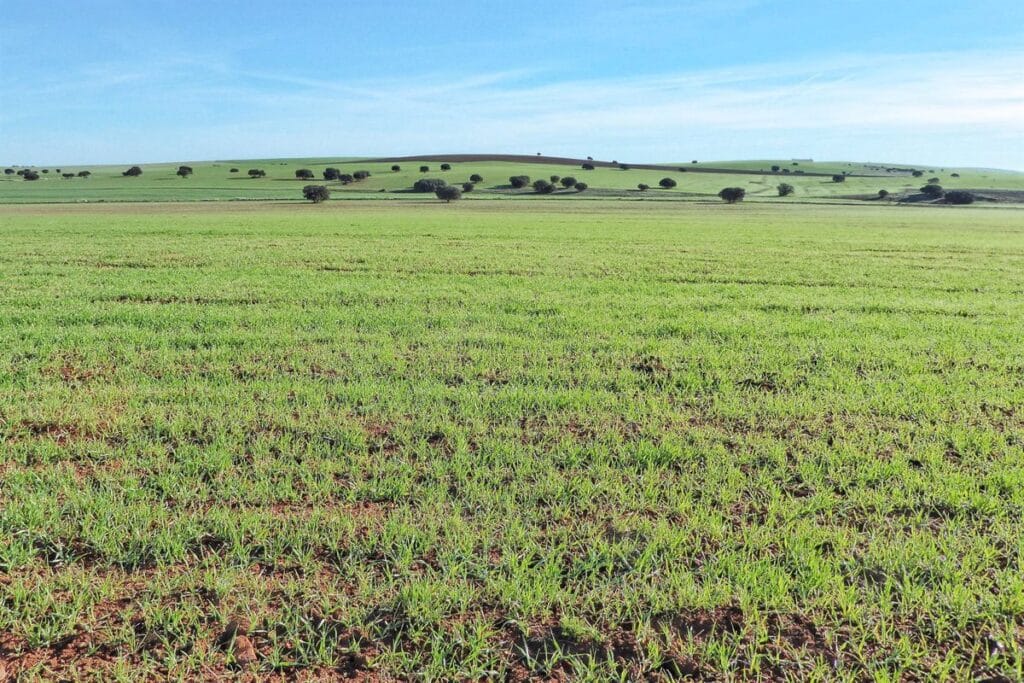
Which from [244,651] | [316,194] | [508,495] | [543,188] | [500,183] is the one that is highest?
[500,183]

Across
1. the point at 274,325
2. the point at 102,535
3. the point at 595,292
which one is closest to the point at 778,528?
the point at 102,535

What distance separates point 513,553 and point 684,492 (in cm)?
151

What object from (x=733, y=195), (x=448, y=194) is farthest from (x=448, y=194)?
(x=733, y=195)

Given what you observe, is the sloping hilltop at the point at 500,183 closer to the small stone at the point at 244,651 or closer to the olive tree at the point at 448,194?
the olive tree at the point at 448,194

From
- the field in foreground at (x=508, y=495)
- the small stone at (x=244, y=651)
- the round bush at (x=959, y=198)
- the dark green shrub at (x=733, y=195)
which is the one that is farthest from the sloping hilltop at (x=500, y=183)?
the small stone at (x=244, y=651)

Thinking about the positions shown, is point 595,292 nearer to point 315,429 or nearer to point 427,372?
point 427,372

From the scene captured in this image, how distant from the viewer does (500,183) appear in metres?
99.5

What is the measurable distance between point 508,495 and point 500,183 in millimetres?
98256

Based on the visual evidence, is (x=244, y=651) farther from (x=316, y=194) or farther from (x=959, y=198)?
(x=959, y=198)

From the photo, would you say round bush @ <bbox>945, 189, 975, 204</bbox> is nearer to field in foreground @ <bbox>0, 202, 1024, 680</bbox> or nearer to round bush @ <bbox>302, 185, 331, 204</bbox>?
round bush @ <bbox>302, 185, 331, 204</bbox>

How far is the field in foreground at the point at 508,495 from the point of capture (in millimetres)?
3281

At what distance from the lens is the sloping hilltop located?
78438 millimetres

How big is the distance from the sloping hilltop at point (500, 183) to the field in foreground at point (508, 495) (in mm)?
67488

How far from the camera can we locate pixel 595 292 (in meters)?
13.6
